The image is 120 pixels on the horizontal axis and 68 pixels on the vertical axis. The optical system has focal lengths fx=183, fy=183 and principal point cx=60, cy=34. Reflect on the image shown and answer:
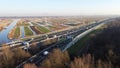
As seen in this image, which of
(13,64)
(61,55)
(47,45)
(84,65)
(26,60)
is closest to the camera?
(84,65)

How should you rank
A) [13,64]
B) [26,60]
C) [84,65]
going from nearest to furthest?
[84,65]
[13,64]
[26,60]

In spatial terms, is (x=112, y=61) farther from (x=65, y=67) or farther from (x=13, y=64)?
(x=13, y=64)

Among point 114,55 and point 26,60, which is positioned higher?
point 114,55

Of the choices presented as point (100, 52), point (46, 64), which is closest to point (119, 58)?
point (100, 52)

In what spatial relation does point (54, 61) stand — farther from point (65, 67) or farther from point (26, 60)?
point (26, 60)

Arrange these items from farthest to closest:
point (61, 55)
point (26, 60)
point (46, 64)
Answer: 1. point (26, 60)
2. point (61, 55)
3. point (46, 64)

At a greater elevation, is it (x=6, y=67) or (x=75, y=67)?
(x=75, y=67)

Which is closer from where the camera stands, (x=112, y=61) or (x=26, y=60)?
(x=112, y=61)

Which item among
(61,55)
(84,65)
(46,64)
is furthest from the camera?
(61,55)

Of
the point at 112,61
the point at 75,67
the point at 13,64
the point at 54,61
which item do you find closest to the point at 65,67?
the point at 54,61
